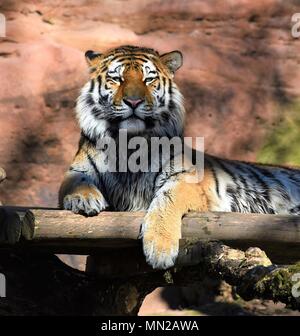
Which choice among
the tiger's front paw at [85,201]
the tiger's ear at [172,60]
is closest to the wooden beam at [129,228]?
the tiger's front paw at [85,201]

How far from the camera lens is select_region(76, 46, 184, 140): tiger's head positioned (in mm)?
4469

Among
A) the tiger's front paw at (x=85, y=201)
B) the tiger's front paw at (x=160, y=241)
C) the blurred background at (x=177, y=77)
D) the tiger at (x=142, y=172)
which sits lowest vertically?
the tiger's front paw at (x=160, y=241)

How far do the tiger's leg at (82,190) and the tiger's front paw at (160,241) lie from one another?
0.27m

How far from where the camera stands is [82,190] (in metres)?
4.35

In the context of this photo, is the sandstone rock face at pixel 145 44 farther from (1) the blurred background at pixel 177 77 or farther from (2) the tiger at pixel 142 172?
(2) the tiger at pixel 142 172

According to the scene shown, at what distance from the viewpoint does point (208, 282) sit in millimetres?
6480

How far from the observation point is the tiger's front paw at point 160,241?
3.95m

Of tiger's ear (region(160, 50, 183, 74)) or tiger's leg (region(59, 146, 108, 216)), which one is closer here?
tiger's leg (region(59, 146, 108, 216))

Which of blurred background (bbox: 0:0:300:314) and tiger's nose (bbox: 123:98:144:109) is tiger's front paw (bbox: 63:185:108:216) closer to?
tiger's nose (bbox: 123:98:144:109)

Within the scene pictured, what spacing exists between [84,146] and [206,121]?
202 cm

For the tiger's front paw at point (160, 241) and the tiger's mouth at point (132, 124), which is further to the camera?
the tiger's mouth at point (132, 124)

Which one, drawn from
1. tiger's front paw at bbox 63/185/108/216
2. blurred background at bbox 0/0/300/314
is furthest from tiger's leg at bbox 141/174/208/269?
blurred background at bbox 0/0/300/314

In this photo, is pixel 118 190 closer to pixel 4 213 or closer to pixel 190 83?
pixel 4 213
